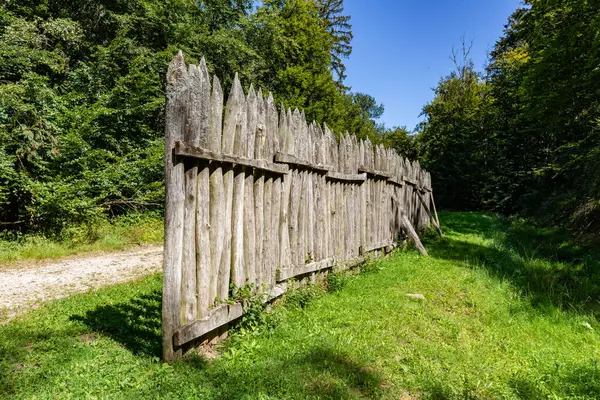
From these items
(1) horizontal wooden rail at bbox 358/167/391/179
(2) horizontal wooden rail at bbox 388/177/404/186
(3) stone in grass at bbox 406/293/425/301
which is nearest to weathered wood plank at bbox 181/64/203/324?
(3) stone in grass at bbox 406/293/425/301

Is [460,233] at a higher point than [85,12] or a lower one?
lower

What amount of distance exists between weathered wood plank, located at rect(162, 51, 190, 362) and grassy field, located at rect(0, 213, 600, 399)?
352 mm

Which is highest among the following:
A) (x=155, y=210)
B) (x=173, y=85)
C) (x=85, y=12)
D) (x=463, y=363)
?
(x=85, y=12)

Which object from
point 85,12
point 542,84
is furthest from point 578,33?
point 85,12

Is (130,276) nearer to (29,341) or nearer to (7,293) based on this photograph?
(7,293)

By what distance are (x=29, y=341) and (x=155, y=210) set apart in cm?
889

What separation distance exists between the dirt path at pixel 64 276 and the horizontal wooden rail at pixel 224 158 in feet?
10.4

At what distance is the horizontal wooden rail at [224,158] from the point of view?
8.70ft

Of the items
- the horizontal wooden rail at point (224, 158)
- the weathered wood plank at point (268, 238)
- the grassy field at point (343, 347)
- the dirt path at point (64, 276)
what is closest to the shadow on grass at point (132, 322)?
the grassy field at point (343, 347)

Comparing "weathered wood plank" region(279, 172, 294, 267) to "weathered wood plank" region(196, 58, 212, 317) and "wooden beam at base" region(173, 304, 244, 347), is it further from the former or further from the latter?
"weathered wood plank" region(196, 58, 212, 317)

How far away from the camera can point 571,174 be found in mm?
12398

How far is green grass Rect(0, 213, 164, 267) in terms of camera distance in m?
7.55

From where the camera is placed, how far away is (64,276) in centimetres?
598

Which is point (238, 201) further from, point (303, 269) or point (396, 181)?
point (396, 181)
